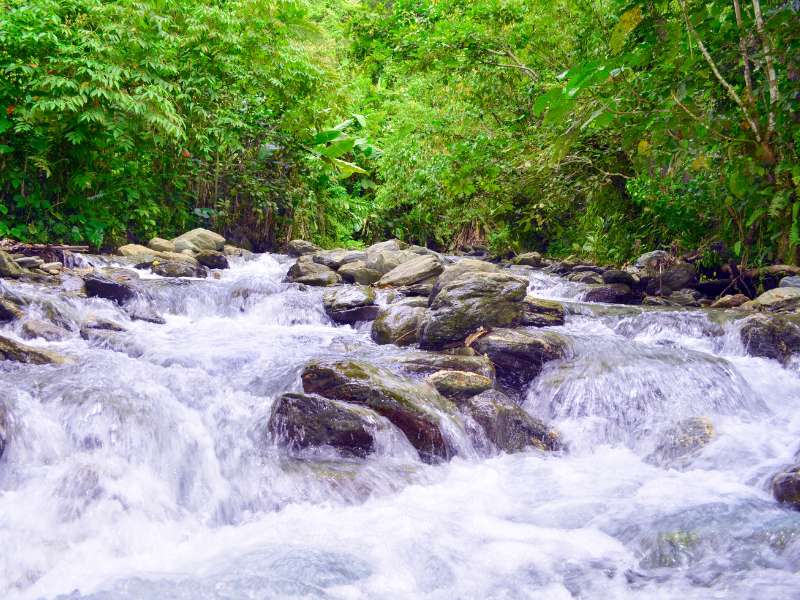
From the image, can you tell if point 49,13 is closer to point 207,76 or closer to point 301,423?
point 207,76

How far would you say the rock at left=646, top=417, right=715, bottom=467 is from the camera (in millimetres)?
4965

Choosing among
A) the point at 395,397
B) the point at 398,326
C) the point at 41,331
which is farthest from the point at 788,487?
the point at 41,331

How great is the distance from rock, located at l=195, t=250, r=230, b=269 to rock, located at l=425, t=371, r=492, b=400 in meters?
6.77

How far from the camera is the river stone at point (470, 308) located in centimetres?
680

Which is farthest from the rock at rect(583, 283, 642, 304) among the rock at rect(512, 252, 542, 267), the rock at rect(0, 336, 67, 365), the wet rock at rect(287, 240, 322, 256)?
the rock at rect(0, 336, 67, 365)

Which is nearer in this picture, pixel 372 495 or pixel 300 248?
pixel 372 495

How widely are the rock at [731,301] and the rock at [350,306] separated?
15.1 ft

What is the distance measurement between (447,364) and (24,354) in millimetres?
3429

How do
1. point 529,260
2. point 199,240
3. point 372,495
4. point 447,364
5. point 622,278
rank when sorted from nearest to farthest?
1. point 372,495
2. point 447,364
3. point 622,278
4. point 199,240
5. point 529,260

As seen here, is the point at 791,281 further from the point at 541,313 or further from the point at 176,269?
the point at 176,269

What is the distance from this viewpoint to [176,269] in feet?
33.6

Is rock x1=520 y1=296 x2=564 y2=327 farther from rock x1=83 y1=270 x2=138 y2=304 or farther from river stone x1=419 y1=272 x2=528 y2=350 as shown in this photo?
rock x1=83 y1=270 x2=138 y2=304

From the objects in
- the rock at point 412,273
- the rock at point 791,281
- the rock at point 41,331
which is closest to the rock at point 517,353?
the rock at point 412,273

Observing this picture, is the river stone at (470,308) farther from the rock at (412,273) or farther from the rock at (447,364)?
the rock at (412,273)
